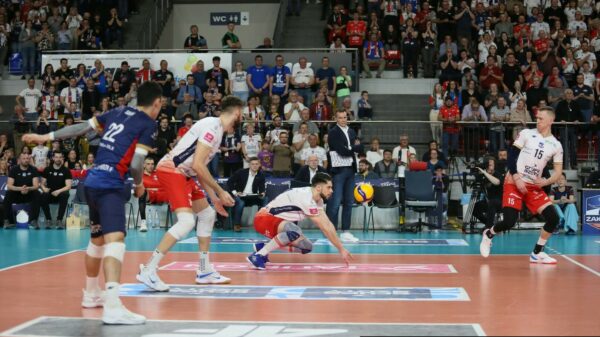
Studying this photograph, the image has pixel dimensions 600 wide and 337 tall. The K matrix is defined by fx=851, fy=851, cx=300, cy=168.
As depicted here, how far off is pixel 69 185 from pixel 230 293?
12148mm

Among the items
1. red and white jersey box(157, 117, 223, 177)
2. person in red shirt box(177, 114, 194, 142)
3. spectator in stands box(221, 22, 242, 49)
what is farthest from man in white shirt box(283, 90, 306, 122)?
red and white jersey box(157, 117, 223, 177)

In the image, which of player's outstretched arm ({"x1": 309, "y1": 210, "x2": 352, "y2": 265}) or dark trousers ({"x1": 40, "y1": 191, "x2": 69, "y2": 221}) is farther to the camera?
dark trousers ({"x1": 40, "y1": 191, "x2": 69, "y2": 221})

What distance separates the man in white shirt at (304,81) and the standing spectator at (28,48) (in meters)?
8.96

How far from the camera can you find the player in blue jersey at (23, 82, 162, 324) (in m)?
7.52

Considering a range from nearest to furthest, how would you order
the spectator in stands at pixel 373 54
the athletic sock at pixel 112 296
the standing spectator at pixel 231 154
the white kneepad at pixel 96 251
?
the athletic sock at pixel 112 296, the white kneepad at pixel 96 251, the standing spectator at pixel 231 154, the spectator in stands at pixel 373 54

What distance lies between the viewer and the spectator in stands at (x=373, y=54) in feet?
82.9

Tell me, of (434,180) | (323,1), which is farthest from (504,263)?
(323,1)

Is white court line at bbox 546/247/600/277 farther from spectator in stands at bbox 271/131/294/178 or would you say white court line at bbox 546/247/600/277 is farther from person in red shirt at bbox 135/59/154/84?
person in red shirt at bbox 135/59/154/84

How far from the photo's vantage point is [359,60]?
84.9 feet

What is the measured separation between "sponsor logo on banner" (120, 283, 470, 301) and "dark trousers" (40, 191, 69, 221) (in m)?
11.1

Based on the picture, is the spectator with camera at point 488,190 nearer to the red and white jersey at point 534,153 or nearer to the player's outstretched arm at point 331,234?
the red and white jersey at point 534,153

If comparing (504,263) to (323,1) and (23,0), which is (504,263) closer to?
(323,1)

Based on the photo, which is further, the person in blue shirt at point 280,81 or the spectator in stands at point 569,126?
the person in blue shirt at point 280,81

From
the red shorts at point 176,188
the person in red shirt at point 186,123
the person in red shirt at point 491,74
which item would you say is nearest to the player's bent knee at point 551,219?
the red shorts at point 176,188
